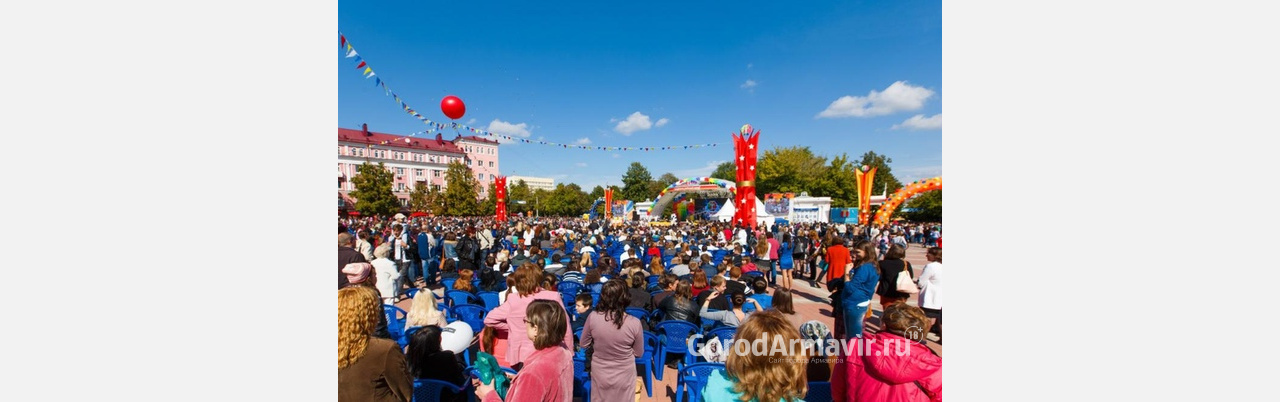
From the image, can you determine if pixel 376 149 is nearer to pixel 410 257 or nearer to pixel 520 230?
pixel 520 230

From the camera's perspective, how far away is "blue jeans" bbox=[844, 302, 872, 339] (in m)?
4.29

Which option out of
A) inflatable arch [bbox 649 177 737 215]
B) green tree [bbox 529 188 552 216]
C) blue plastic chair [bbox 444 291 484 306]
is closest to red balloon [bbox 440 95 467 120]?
blue plastic chair [bbox 444 291 484 306]

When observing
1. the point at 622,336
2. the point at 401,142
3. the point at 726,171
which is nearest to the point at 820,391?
the point at 622,336

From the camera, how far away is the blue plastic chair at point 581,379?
10.7 feet

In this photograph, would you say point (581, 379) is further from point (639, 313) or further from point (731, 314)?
point (731, 314)

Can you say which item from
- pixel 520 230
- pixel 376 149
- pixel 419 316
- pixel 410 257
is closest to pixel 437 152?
pixel 376 149

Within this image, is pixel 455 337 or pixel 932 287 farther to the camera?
pixel 932 287

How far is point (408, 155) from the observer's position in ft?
173

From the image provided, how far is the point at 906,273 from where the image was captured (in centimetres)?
438

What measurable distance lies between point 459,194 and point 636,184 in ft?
102

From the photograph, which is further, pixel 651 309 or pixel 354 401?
pixel 651 309

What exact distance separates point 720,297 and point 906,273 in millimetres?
2047

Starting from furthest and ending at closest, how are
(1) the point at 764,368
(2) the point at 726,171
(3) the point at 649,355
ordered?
(2) the point at 726,171, (3) the point at 649,355, (1) the point at 764,368

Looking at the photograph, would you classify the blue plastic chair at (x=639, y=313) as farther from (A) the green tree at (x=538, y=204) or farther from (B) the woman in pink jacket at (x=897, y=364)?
(A) the green tree at (x=538, y=204)
